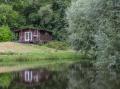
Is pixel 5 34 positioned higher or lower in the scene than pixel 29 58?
higher

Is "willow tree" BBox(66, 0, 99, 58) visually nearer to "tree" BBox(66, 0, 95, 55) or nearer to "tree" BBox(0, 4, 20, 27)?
"tree" BBox(66, 0, 95, 55)

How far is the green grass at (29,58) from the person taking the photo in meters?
46.1

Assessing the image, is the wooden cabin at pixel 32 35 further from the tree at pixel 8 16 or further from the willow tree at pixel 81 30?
the willow tree at pixel 81 30

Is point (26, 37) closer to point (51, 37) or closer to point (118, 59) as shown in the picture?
point (51, 37)

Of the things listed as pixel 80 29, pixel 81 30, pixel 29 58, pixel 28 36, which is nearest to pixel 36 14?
pixel 28 36

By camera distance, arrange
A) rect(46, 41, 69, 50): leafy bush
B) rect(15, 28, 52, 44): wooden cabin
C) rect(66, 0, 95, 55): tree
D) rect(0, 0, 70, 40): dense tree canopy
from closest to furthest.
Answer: rect(66, 0, 95, 55): tree < rect(46, 41, 69, 50): leafy bush < rect(15, 28, 52, 44): wooden cabin < rect(0, 0, 70, 40): dense tree canopy

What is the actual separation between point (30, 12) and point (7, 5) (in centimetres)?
685

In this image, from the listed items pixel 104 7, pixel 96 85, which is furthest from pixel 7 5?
pixel 96 85

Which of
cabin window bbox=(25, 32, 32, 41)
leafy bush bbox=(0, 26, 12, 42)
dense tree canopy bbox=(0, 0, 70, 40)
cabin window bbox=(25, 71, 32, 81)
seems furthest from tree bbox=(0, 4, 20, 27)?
cabin window bbox=(25, 71, 32, 81)

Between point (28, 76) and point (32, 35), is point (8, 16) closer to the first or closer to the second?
point (32, 35)

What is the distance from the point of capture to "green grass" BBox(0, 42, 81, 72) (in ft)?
151

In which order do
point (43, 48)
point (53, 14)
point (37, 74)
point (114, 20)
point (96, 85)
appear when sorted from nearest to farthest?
point (96, 85) < point (114, 20) < point (37, 74) < point (43, 48) < point (53, 14)

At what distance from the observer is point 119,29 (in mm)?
31172

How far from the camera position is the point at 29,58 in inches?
2058
